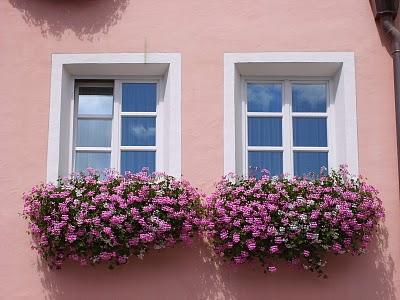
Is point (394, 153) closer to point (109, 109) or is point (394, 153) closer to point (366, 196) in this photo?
point (366, 196)

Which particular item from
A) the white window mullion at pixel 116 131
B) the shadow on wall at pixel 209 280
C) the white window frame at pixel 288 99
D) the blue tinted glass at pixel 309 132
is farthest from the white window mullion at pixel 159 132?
the blue tinted glass at pixel 309 132

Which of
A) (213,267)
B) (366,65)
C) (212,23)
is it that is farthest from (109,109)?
(366,65)

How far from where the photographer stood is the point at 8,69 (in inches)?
299

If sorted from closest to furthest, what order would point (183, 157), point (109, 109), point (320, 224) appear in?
point (320, 224)
point (183, 157)
point (109, 109)

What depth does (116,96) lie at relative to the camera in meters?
7.84

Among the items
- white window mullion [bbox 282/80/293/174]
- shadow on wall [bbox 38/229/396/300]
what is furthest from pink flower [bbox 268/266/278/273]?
white window mullion [bbox 282/80/293/174]

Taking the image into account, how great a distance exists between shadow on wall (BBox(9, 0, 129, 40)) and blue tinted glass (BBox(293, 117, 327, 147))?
1.91 metres

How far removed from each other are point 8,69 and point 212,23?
74.1 inches

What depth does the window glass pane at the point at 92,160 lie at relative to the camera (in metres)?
7.66

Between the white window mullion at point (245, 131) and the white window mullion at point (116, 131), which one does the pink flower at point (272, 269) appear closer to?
the white window mullion at point (245, 131)

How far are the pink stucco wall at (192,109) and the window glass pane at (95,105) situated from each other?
17.1 inches

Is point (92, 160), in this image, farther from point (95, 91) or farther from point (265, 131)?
point (265, 131)

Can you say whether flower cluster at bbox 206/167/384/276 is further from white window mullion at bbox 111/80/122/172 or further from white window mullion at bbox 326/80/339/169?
white window mullion at bbox 111/80/122/172

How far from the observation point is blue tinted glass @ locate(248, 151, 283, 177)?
7.58 metres
